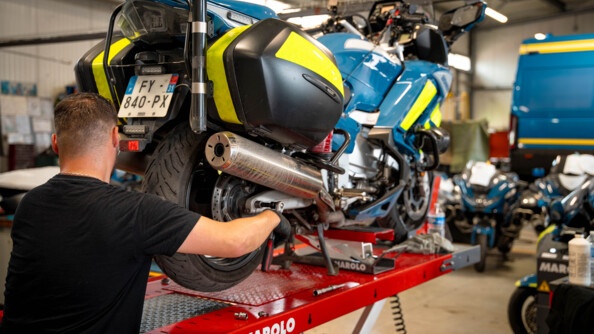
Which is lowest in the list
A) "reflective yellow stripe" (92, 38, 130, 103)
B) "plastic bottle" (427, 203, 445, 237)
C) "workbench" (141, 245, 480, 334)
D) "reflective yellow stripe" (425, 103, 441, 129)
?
"workbench" (141, 245, 480, 334)

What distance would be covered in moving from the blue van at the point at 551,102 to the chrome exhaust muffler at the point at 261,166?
6.07m

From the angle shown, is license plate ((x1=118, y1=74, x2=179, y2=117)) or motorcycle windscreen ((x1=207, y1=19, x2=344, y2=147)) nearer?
motorcycle windscreen ((x1=207, y1=19, x2=344, y2=147))

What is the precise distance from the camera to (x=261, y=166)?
2211mm

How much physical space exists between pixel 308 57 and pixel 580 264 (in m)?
1.48

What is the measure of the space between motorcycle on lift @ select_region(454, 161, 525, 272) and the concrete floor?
347mm

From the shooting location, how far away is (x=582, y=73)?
792cm

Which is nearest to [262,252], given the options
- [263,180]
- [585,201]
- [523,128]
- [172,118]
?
[263,180]

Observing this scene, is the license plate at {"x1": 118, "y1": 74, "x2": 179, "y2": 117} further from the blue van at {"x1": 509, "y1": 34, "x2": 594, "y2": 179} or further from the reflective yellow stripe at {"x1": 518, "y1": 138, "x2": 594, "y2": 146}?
the reflective yellow stripe at {"x1": 518, "y1": 138, "x2": 594, "y2": 146}

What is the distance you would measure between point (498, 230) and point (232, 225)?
5.96 metres

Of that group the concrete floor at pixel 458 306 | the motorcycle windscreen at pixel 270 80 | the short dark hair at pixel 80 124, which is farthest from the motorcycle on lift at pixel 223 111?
the concrete floor at pixel 458 306

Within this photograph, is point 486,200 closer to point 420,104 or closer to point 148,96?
point 420,104

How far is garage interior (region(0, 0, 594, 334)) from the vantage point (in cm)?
527

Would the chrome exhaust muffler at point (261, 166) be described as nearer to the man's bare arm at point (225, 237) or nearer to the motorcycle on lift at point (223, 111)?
the motorcycle on lift at point (223, 111)

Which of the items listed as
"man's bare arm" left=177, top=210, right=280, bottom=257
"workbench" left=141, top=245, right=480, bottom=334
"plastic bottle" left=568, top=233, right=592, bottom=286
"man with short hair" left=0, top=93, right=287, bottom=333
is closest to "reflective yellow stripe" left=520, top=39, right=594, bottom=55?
"workbench" left=141, top=245, right=480, bottom=334
